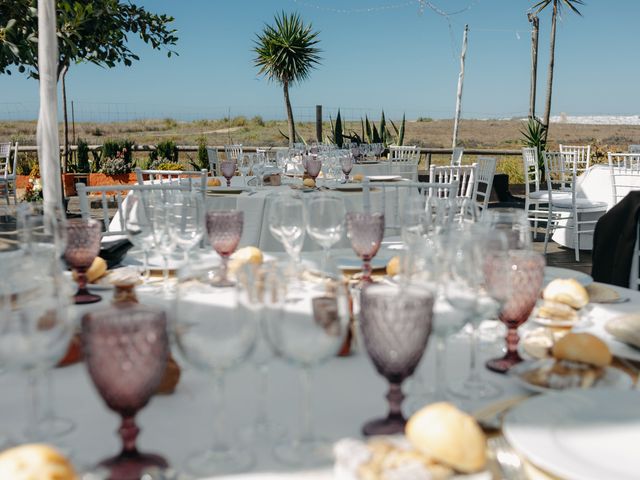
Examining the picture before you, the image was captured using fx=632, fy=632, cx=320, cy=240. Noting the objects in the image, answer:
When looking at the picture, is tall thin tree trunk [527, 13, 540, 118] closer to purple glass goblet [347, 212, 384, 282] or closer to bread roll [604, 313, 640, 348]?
purple glass goblet [347, 212, 384, 282]

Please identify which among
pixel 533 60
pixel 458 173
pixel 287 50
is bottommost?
pixel 458 173

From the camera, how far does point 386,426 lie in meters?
0.76

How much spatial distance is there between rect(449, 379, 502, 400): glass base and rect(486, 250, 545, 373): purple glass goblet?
67 millimetres

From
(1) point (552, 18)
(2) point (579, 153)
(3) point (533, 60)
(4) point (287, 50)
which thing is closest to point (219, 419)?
(2) point (579, 153)

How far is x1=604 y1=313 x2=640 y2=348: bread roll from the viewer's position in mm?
1055

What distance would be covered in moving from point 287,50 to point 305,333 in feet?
47.0

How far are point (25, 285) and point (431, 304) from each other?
0.61m

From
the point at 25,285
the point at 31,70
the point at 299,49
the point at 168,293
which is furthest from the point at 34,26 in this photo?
the point at 299,49

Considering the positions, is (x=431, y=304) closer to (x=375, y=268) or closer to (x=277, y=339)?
(x=277, y=339)

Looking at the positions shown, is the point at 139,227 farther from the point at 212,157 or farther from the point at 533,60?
the point at 533,60

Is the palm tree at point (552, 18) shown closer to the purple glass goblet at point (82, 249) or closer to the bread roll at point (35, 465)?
the purple glass goblet at point (82, 249)

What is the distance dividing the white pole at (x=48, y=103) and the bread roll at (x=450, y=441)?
2107 mm

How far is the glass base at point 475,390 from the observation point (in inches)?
34.4

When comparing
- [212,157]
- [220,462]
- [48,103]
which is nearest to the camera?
[220,462]
